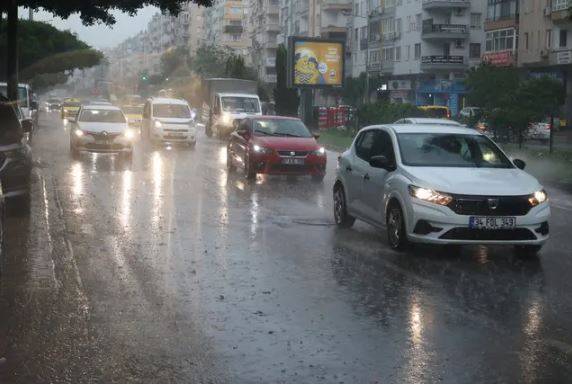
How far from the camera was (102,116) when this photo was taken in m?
29.3

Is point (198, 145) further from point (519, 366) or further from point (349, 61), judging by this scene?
point (349, 61)

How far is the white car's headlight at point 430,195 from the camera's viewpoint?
33.8ft

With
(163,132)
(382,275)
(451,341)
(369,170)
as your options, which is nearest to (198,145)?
(163,132)

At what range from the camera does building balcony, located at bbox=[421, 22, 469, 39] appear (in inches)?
2953

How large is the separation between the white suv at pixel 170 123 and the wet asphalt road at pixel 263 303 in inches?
802

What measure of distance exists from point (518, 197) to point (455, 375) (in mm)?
4905

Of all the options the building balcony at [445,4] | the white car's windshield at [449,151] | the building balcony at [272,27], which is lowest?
the white car's windshield at [449,151]

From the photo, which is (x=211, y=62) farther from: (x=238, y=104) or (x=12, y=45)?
(x=12, y=45)

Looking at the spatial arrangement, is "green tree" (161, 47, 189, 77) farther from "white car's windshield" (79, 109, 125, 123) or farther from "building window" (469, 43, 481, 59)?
"white car's windshield" (79, 109, 125, 123)

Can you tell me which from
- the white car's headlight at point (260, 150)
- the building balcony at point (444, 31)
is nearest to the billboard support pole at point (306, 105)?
the building balcony at point (444, 31)

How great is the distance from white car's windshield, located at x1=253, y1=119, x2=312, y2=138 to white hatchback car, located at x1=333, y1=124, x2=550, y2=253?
390 inches

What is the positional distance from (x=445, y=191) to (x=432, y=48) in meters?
68.3

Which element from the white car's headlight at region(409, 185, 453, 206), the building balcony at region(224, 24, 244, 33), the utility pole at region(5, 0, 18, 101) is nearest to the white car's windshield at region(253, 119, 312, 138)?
the white car's headlight at region(409, 185, 453, 206)

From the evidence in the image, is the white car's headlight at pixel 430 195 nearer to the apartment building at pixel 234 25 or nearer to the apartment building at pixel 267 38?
the apartment building at pixel 267 38
